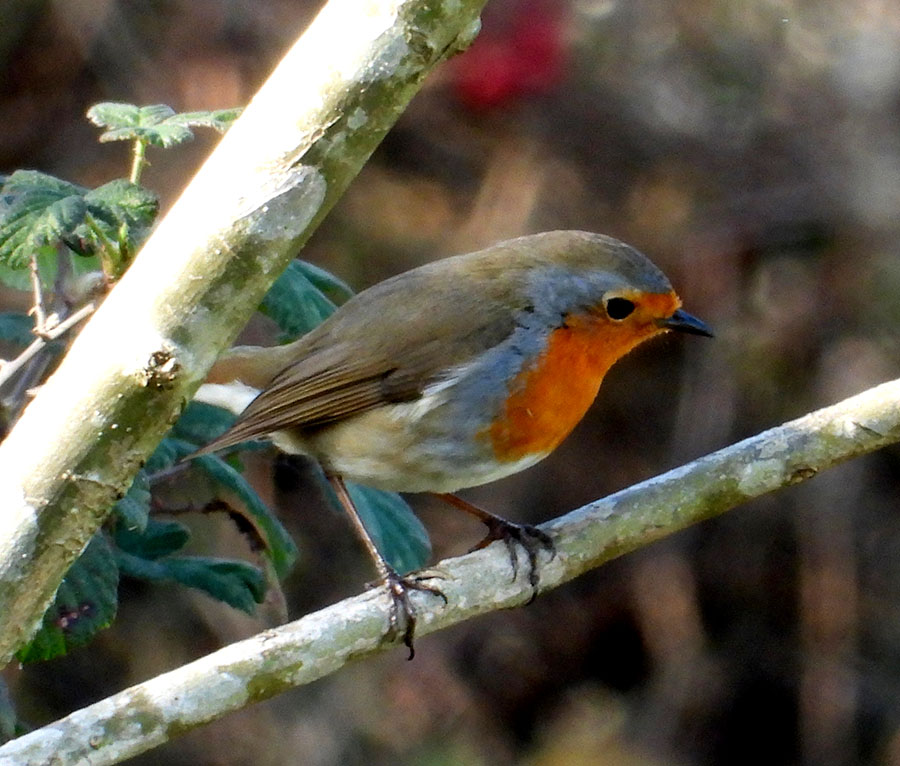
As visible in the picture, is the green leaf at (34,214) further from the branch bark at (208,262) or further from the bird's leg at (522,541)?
the bird's leg at (522,541)

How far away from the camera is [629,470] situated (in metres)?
5.72

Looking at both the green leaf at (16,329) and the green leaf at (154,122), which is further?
the green leaf at (16,329)

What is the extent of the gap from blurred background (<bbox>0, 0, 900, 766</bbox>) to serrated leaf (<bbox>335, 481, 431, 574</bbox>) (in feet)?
8.45

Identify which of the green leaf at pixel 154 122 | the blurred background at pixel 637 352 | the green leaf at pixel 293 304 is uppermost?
the blurred background at pixel 637 352

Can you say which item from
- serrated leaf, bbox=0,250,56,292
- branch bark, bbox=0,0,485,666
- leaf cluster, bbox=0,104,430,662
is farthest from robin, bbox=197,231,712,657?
branch bark, bbox=0,0,485,666

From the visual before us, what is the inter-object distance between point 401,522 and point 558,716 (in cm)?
346

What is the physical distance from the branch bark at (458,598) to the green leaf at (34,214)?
663 mm

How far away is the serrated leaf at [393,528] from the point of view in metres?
2.58

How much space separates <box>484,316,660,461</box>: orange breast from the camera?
2.76m

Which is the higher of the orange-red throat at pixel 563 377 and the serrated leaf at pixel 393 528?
the orange-red throat at pixel 563 377

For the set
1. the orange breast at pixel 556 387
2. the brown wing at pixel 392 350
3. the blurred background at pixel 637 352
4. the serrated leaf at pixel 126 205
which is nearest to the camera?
the serrated leaf at pixel 126 205

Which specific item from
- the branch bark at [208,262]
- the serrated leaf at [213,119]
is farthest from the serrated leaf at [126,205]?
the branch bark at [208,262]

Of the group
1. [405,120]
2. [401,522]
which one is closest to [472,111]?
[405,120]

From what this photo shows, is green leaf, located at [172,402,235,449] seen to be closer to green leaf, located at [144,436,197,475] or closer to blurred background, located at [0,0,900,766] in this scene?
green leaf, located at [144,436,197,475]
